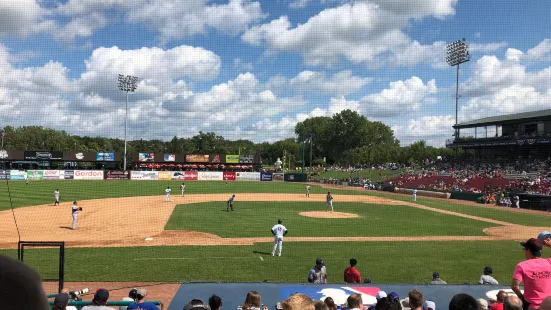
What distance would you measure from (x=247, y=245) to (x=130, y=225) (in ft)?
30.0

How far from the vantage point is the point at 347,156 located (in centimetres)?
10881

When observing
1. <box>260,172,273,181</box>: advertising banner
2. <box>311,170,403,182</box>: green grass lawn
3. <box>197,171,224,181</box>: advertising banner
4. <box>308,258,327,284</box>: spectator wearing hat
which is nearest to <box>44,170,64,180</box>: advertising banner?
<box>197,171,224,181</box>: advertising banner

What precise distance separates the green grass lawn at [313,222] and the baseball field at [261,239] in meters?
0.06

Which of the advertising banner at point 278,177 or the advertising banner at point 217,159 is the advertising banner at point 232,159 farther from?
the advertising banner at point 278,177

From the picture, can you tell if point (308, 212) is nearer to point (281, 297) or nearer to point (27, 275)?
point (281, 297)

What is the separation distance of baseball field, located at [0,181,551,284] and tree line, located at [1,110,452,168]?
5569 cm

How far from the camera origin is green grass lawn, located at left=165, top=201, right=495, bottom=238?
21922mm

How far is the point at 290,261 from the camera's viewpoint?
49.6 ft

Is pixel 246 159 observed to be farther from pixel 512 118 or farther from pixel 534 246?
pixel 534 246

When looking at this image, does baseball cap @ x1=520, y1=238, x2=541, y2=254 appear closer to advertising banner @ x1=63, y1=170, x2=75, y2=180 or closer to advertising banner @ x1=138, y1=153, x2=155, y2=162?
advertising banner @ x1=63, y1=170, x2=75, y2=180

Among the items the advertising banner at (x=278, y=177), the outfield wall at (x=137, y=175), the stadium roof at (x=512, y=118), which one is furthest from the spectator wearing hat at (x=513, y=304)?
the advertising banner at (x=278, y=177)

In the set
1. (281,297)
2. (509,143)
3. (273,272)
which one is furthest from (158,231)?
(509,143)

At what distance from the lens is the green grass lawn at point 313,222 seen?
2192 cm

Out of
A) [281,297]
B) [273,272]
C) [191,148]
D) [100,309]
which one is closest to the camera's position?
[100,309]
